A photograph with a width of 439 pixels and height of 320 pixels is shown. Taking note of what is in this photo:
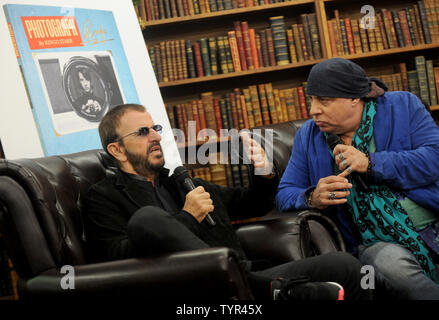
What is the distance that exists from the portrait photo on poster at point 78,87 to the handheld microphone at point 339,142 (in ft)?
3.62

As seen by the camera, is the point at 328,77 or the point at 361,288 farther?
the point at 328,77

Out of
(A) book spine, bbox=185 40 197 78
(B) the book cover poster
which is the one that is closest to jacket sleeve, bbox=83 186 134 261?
(B) the book cover poster

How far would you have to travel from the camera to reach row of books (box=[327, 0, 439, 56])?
3352 mm

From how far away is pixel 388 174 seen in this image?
5.82 feet

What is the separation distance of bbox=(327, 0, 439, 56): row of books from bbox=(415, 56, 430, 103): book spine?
0.12 meters

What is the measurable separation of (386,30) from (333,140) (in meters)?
1.81

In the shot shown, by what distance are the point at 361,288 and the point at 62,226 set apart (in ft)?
3.01

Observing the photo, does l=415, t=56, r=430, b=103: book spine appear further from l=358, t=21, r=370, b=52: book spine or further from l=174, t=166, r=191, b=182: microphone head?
l=174, t=166, r=191, b=182: microphone head

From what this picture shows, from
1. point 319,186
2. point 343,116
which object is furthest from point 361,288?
point 343,116

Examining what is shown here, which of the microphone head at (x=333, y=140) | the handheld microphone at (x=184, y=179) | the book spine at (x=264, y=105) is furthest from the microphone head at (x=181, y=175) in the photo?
the book spine at (x=264, y=105)

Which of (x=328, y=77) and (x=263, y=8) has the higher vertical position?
(x=263, y=8)

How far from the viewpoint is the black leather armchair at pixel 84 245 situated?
3.85 feet
